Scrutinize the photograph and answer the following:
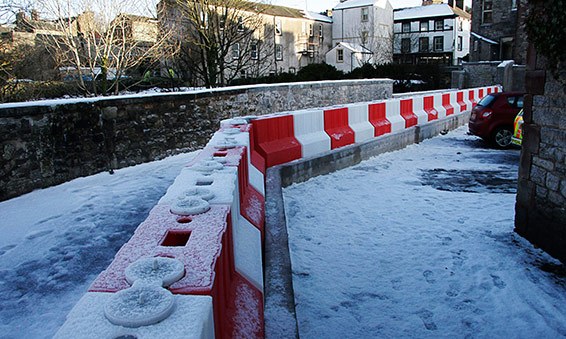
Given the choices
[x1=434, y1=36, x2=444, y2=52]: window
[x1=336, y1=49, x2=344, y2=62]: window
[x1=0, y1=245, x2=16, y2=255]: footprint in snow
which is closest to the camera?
[x1=0, y1=245, x2=16, y2=255]: footprint in snow

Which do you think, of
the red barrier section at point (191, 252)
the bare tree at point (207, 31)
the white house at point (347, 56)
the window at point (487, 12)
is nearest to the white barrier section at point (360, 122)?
the red barrier section at point (191, 252)

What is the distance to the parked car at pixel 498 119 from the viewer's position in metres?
10.7

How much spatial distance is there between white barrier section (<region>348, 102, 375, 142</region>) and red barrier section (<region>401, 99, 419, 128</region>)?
1.83m

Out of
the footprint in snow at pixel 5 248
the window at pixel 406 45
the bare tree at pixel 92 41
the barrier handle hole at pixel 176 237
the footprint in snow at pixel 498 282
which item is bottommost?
the footprint in snow at pixel 498 282

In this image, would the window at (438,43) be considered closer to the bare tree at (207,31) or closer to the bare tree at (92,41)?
the bare tree at (207,31)

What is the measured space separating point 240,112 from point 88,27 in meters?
6.09

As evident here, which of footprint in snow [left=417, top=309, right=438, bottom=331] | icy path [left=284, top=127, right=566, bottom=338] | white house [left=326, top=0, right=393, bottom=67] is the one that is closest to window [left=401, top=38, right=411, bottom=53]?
white house [left=326, top=0, right=393, bottom=67]

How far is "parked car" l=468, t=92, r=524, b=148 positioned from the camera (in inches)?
423

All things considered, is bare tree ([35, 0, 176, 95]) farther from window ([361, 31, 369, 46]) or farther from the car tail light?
window ([361, 31, 369, 46])

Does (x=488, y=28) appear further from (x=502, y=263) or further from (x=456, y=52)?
(x=502, y=263)

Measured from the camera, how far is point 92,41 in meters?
13.9

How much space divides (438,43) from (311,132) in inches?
2585

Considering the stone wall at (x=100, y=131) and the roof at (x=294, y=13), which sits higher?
the roof at (x=294, y=13)

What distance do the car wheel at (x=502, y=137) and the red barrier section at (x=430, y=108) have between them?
5.45 feet
